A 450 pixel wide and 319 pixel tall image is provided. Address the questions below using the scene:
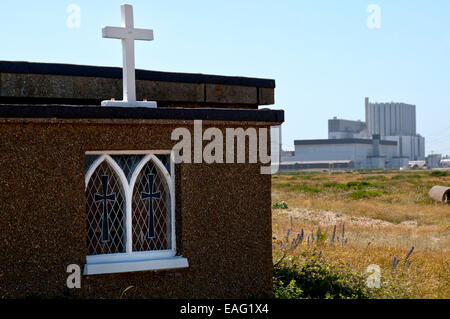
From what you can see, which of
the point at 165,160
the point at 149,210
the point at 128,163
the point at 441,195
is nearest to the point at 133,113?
the point at 128,163

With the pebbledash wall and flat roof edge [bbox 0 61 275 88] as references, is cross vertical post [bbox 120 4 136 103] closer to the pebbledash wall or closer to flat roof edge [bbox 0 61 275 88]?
the pebbledash wall

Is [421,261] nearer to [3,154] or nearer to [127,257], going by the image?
[127,257]

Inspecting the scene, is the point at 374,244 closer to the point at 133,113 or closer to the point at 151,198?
the point at 151,198

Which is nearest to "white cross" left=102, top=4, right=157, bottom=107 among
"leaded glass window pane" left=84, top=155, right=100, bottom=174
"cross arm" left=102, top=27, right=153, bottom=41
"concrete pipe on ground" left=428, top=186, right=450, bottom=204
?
A: "cross arm" left=102, top=27, right=153, bottom=41

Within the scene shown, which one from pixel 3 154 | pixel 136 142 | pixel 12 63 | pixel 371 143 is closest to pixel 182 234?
pixel 136 142

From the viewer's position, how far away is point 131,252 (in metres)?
7.12

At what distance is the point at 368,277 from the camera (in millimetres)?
9305

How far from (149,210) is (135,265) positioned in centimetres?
70

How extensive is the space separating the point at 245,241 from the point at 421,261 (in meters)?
5.15

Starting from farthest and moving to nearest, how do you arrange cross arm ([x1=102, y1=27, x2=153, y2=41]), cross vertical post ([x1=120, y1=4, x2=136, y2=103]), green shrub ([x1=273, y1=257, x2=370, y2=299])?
green shrub ([x1=273, y1=257, x2=370, y2=299])
cross vertical post ([x1=120, y1=4, x2=136, y2=103])
cross arm ([x1=102, y1=27, x2=153, y2=41])

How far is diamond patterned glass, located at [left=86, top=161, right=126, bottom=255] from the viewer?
279 inches

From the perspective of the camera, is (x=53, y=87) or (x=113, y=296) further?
(x=53, y=87)

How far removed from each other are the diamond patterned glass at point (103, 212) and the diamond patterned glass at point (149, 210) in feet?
0.54

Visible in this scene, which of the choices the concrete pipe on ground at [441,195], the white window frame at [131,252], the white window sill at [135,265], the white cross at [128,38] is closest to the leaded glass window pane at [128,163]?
the white window frame at [131,252]
